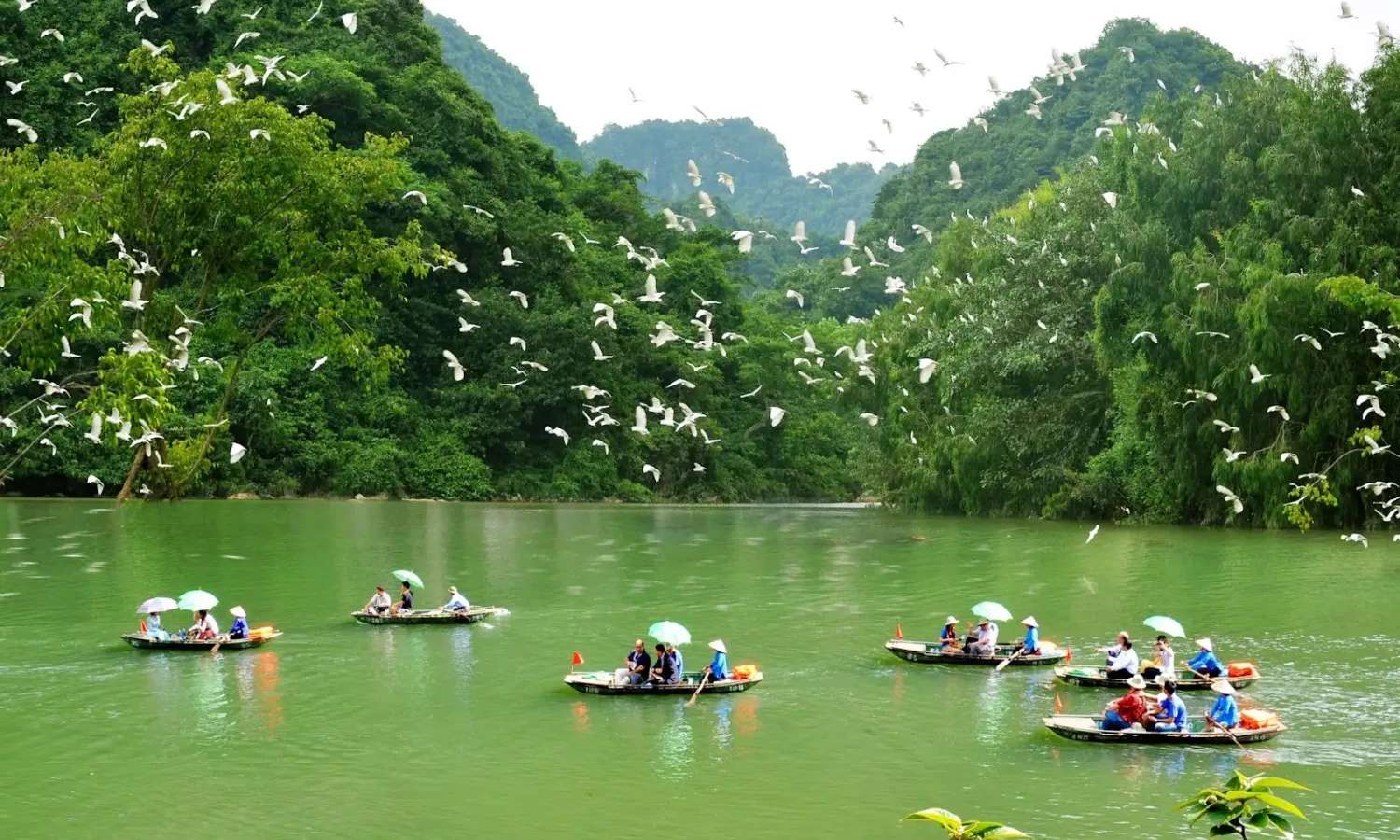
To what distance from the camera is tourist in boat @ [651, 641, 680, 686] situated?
20.9 metres

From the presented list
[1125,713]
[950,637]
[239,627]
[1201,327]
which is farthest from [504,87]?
[1125,713]

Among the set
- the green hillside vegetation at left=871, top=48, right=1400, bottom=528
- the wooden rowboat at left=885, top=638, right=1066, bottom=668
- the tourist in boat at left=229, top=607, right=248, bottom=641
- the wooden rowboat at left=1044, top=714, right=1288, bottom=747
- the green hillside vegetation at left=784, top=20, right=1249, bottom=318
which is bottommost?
the wooden rowboat at left=1044, top=714, right=1288, bottom=747

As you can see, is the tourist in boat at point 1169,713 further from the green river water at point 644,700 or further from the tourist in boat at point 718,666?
the tourist in boat at point 718,666

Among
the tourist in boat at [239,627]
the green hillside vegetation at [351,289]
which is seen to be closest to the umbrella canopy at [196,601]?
the tourist in boat at [239,627]

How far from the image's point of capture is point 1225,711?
712 inches

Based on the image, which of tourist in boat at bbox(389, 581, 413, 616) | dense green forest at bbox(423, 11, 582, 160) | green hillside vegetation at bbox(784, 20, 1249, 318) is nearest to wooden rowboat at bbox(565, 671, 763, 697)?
tourist in boat at bbox(389, 581, 413, 616)

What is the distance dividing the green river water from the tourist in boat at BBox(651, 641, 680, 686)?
643mm

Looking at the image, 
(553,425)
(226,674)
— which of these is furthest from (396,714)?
(553,425)

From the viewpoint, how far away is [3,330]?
43.2 metres

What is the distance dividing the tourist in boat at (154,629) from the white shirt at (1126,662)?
14.4 m

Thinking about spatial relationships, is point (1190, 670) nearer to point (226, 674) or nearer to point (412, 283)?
point (226, 674)

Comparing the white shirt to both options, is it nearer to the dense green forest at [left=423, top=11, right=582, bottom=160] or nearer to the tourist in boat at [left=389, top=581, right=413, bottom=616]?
the tourist in boat at [left=389, top=581, right=413, bottom=616]

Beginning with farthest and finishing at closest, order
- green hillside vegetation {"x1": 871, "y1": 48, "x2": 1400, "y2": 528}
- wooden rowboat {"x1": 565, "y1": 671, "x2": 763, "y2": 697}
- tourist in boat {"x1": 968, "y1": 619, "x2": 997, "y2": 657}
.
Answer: green hillside vegetation {"x1": 871, "y1": 48, "x2": 1400, "y2": 528} < tourist in boat {"x1": 968, "y1": 619, "x2": 997, "y2": 657} < wooden rowboat {"x1": 565, "y1": 671, "x2": 763, "y2": 697}

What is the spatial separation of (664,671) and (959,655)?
5.06 metres
